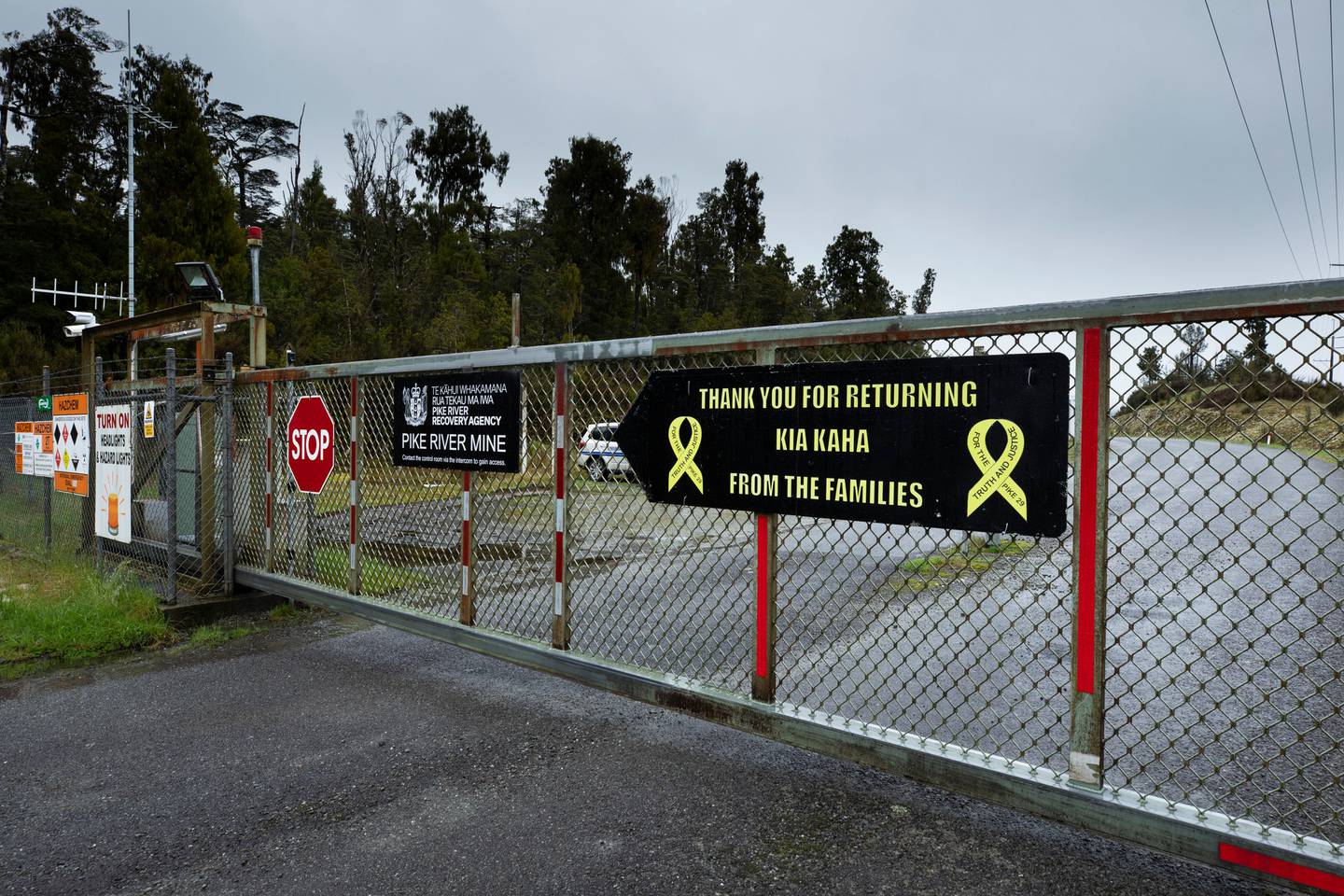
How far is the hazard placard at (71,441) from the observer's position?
7.78 metres

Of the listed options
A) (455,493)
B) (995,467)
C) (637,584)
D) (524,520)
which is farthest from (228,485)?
(995,467)

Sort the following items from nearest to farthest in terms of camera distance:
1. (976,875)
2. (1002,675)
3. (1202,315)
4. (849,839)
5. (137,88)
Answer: (1202,315) < (976,875) < (849,839) < (1002,675) < (137,88)

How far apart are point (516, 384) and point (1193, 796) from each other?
379cm

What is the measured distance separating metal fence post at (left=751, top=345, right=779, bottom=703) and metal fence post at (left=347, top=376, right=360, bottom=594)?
10.5 feet

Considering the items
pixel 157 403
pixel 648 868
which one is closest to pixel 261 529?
pixel 157 403

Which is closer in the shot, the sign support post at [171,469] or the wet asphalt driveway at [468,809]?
the wet asphalt driveway at [468,809]

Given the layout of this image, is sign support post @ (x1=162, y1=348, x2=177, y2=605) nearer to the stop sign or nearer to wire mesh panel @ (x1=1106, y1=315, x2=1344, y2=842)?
the stop sign

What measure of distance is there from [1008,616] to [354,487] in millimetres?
5108

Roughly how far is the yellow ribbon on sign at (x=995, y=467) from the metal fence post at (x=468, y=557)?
9.55ft

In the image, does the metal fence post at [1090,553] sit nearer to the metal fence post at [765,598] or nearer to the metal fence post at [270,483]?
the metal fence post at [765,598]

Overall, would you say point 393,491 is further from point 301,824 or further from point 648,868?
point 648,868

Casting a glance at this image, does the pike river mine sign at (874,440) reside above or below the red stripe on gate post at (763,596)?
above

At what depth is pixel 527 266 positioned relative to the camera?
46.7 m

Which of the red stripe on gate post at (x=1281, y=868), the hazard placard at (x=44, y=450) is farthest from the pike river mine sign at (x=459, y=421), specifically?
the hazard placard at (x=44, y=450)
